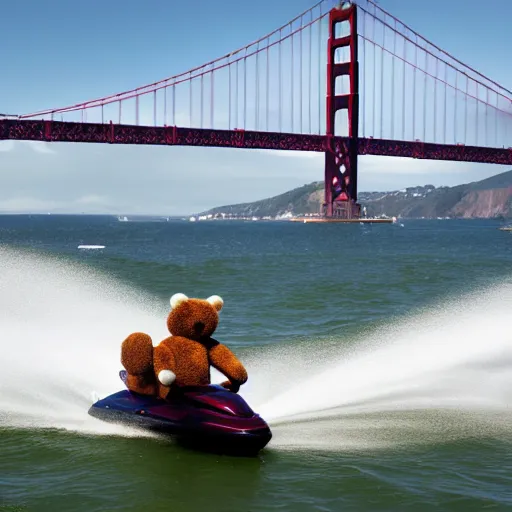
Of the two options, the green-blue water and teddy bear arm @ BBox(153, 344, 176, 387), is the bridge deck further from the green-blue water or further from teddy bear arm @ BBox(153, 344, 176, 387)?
teddy bear arm @ BBox(153, 344, 176, 387)

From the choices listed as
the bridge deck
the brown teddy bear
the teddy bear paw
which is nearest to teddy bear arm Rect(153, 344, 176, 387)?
the brown teddy bear

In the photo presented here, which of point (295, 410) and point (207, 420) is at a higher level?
point (207, 420)

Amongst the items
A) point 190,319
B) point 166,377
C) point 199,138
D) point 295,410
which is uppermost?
point 199,138

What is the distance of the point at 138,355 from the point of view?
944 centimetres

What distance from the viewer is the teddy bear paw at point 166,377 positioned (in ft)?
29.3

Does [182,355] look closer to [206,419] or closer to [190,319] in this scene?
[190,319]

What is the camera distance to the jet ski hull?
885cm

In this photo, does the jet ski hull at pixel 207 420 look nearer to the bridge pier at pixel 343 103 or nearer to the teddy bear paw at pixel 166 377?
the teddy bear paw at pixel 166 377

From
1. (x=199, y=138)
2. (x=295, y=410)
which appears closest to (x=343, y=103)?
(x=199, y=138)

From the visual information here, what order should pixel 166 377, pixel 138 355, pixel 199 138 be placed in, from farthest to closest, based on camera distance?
pixel 199 138 < pixel 138 355 < pixel 166 377

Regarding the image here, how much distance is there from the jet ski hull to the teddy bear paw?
0.33 metres

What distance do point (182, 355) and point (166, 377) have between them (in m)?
0.54

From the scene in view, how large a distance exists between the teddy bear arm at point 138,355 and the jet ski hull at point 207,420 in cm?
38

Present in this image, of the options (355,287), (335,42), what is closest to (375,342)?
(355,287)
